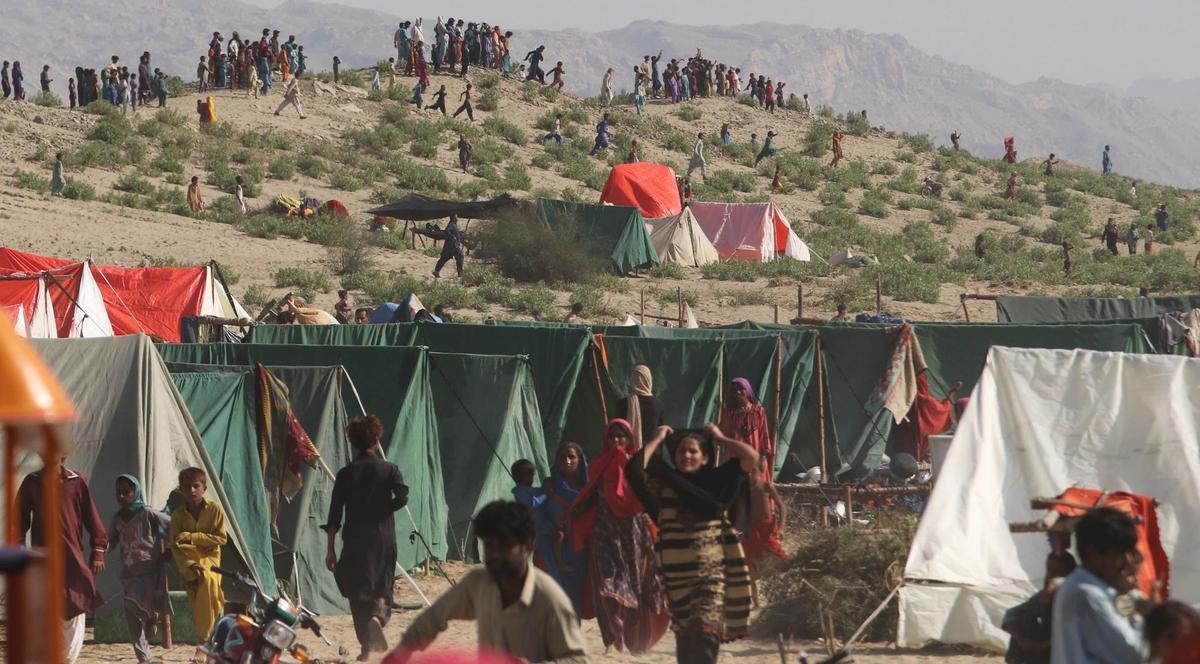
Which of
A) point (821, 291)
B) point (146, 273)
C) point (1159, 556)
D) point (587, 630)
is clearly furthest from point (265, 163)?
point (1159, 556)

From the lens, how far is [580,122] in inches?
1930

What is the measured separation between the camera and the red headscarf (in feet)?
28.1

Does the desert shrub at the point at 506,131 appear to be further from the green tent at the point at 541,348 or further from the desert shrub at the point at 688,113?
the green tent at the point at 541,348

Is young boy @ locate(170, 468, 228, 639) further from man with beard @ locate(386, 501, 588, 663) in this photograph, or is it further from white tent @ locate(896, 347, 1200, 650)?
man with beard @ locate(386, 501, 588, 663)

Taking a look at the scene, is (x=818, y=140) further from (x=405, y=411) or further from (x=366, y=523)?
(x=366, y=523)

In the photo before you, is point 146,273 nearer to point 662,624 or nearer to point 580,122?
point 662,624

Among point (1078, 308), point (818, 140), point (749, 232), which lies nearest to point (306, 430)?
point (1078, 308)

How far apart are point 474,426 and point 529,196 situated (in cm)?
2802

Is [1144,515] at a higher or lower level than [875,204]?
higher

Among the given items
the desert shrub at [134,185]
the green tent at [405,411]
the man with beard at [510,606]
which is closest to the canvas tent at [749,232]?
the desert shrub at [134,185]

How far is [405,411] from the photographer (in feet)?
38.4

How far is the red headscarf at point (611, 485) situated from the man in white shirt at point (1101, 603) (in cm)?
374

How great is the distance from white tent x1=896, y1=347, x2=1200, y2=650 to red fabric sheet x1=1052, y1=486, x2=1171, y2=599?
190 centimetres

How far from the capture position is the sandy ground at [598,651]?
8875 millimetres
